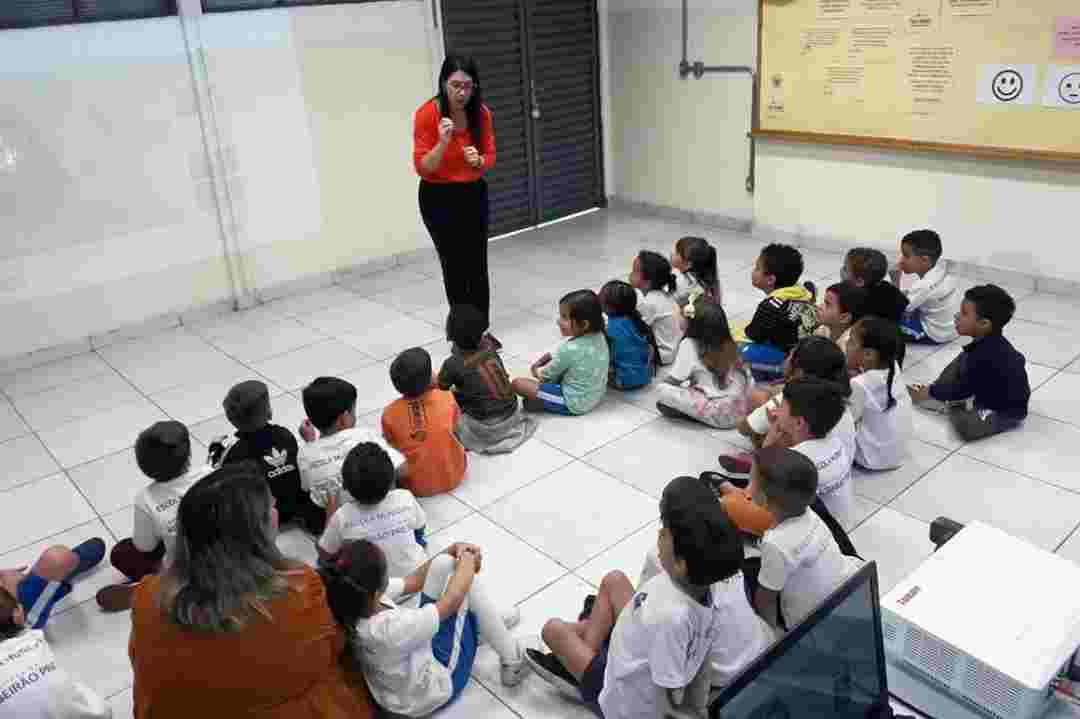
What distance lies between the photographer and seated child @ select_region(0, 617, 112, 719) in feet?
5.93

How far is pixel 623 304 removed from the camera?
3770mm

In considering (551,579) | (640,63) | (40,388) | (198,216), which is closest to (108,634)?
(551,579)

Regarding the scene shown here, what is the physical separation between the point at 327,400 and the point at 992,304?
8.01ft

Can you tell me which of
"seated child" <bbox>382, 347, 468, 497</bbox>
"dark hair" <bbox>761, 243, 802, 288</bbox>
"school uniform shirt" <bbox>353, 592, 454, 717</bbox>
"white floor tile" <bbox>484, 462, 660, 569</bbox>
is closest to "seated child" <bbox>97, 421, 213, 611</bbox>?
"seated child" <bbox>382, 347, 468, 497</bbox>

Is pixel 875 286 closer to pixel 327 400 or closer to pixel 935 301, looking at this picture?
pixel 935 301

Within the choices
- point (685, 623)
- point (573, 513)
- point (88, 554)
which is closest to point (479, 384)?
point (573, 513)

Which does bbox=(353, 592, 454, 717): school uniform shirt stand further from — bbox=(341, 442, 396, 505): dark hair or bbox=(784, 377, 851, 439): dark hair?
bbox=(784, 377, 851, 439): dark hair

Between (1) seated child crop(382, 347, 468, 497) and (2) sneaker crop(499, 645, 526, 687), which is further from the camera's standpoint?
(1) seated child crop(382, 347, 468, 497)

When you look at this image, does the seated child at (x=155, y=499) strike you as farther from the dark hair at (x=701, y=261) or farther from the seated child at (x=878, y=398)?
the dark hair at (x=701, y=261)

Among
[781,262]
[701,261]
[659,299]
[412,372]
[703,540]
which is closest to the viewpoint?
[703,540]

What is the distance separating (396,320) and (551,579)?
2.65 m

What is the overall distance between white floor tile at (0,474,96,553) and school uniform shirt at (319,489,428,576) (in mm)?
1325

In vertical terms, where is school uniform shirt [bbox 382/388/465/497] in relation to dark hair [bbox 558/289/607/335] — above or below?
below

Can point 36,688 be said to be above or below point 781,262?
below
